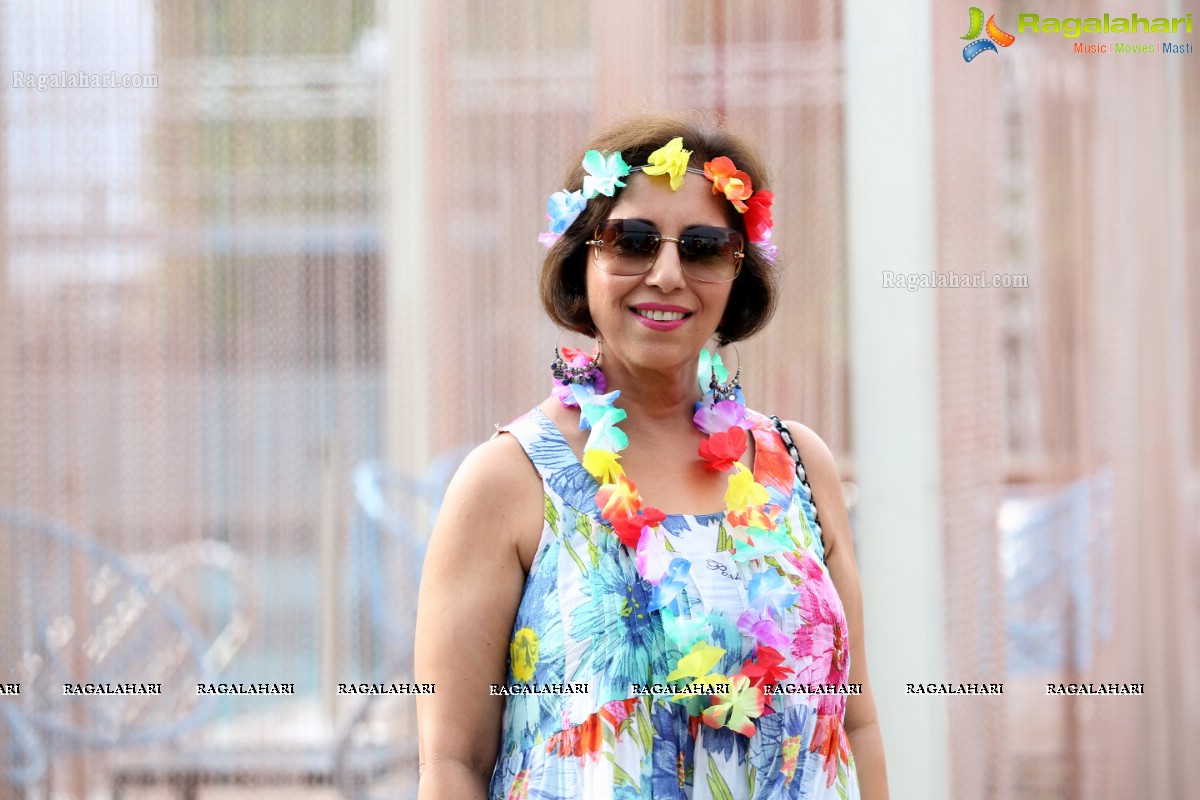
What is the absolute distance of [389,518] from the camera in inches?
121

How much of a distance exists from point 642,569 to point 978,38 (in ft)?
7.26

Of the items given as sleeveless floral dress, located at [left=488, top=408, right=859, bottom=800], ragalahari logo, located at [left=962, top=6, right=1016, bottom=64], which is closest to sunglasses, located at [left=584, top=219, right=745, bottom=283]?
sleeveless floral dress, located at [left=488, top=408, right=859, bottom=800]

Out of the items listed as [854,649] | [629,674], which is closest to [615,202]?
[629,674]

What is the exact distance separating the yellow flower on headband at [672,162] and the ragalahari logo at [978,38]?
180cm

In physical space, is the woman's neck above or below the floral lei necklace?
above

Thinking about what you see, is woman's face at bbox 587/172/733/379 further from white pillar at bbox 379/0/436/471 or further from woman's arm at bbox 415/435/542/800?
white pillar at bbox 379/0/436/471

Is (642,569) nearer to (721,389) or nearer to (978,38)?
(721,389)

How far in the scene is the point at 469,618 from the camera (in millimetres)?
1520

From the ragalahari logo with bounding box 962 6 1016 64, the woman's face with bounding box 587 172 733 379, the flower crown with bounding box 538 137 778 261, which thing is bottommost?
the woman's face with bounding box 587 172 733 379

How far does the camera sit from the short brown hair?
1.70m

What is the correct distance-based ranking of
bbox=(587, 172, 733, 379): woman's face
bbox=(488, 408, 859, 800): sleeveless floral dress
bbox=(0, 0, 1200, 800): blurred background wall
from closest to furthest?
bbox=(488, 408, 859, 800): sleeveless floral dress → bbox=(587, 172, 733, 379): woman's face → bbox=(0, 0, 1200, 800): blurred background wall

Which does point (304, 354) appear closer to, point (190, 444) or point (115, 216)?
point (190, 444)

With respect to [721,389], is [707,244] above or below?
above

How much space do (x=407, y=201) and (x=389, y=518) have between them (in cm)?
80
